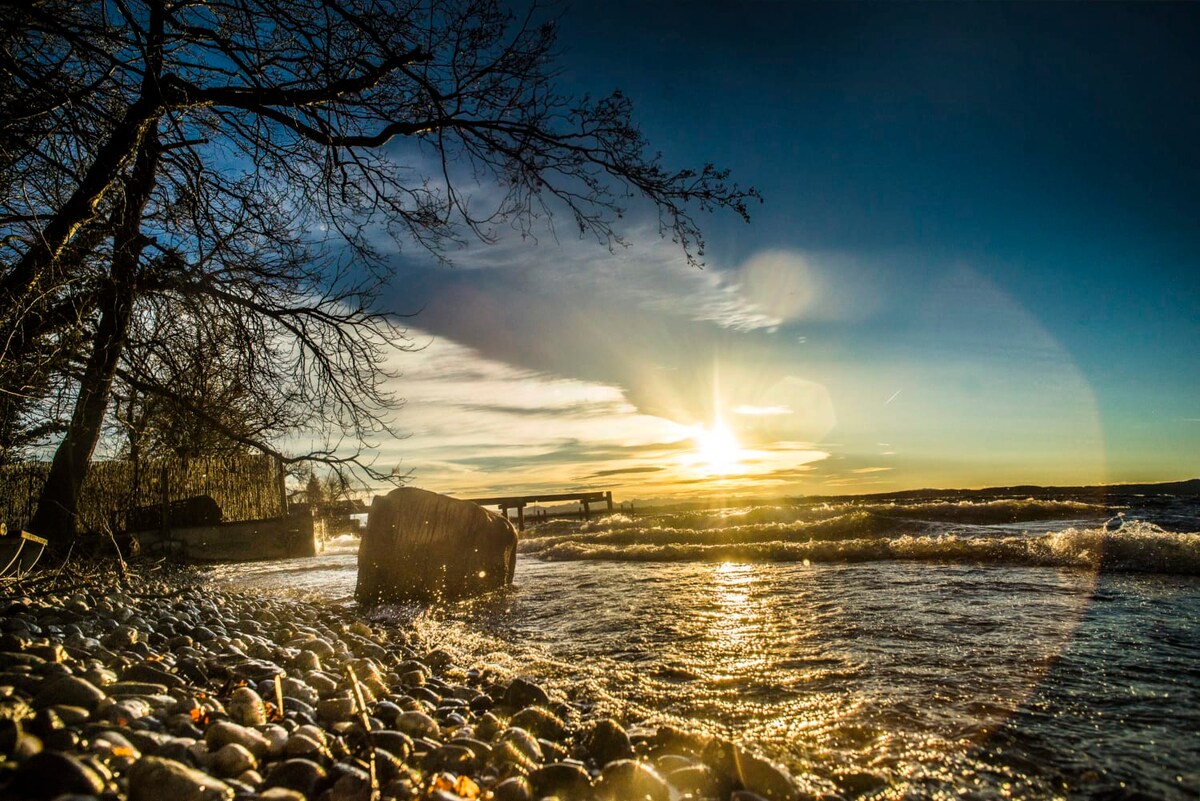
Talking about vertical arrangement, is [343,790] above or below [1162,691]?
above

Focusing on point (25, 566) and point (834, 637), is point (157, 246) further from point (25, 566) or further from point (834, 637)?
point (834, 637)

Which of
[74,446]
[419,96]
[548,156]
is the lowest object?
[74,446]

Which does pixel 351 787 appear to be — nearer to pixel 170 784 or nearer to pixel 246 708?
pixel 170 784

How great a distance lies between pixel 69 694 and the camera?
2.22 metres

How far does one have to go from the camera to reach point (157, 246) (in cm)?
517

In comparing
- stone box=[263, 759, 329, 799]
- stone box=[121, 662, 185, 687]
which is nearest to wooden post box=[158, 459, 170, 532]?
stone box=[121, 662, 185, 687]

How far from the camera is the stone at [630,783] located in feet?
6.36

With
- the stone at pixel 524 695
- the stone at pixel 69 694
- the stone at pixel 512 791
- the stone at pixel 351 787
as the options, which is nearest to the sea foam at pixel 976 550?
the stone at pixel 524 695

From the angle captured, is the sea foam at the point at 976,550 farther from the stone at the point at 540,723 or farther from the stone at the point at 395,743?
the stone at the point at 395,743

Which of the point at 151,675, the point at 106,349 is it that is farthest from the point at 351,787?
the point at 106,349

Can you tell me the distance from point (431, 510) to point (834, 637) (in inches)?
197

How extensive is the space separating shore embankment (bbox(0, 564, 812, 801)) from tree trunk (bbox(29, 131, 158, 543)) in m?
2.53

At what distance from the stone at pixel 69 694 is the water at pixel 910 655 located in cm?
204

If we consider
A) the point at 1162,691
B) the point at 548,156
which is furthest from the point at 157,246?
the point at 1162,691
